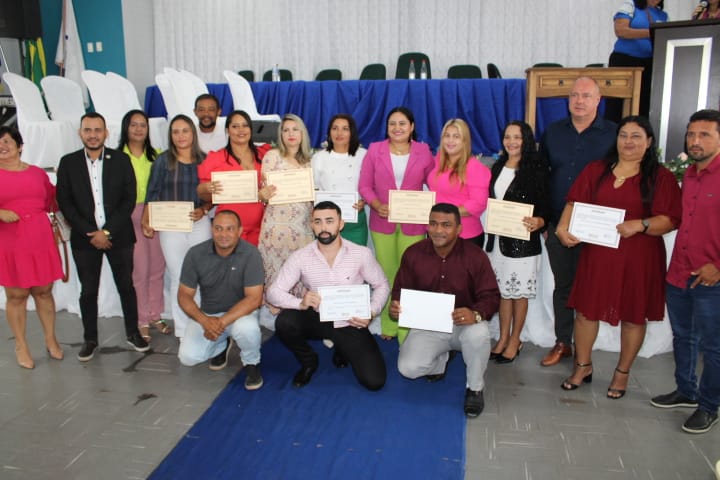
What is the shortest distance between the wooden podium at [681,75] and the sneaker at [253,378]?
3774mm

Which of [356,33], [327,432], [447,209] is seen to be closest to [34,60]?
[356,33]

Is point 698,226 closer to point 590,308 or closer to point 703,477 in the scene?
point 590,308

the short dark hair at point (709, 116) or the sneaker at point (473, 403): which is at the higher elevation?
the short dark hair at point (709, 116)

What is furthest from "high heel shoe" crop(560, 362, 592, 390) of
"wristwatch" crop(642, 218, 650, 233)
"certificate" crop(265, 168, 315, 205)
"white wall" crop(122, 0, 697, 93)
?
"white wall" crop(122, 0, 697, 93)

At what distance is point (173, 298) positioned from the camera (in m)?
4.37

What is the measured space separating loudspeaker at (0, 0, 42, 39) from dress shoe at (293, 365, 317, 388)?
10.3m

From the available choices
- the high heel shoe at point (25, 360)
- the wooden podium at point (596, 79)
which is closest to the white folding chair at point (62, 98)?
the high heel shoe at point (25, 360)

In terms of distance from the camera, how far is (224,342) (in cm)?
399

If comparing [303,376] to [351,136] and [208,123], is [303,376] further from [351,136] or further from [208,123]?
[208,123]

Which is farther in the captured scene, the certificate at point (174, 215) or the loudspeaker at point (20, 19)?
the loudspeaker at point (20, 19)

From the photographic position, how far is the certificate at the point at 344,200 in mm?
4000

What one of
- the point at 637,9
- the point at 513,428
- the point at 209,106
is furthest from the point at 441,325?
the point at 637,9

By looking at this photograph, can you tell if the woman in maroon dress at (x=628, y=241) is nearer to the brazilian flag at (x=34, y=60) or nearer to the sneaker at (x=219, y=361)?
the sneaker at (x=219, y=361)

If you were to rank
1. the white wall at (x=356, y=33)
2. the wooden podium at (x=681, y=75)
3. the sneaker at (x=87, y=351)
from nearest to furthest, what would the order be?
the sneaker at (x=87, y=351), the wooden podium at (x=681, y=75), the white wall at (x=356, y=33)
